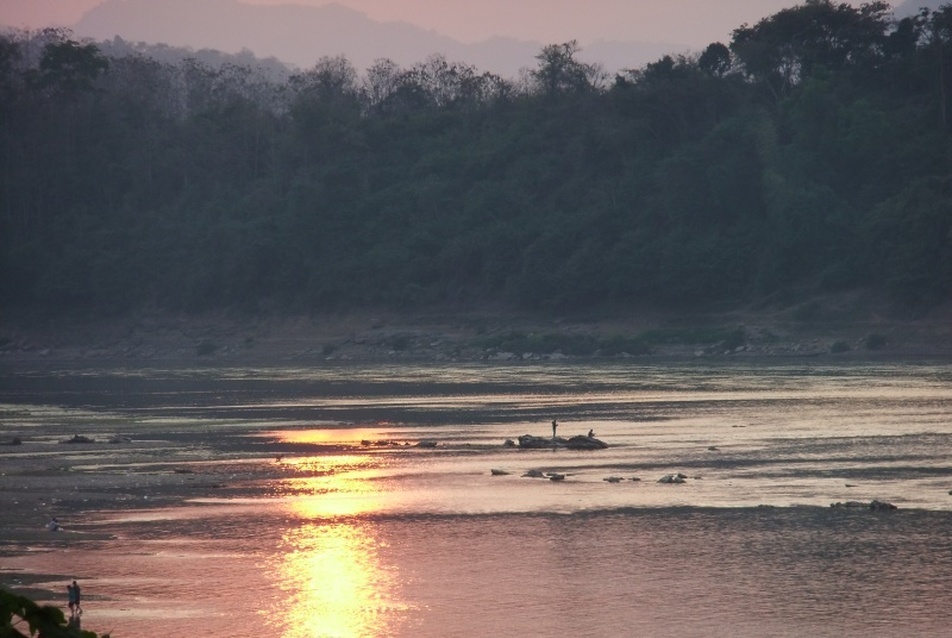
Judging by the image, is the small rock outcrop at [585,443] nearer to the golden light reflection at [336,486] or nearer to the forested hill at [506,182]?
the golden light reflection at [336,486]

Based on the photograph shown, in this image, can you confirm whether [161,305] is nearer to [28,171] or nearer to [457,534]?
[28,171]

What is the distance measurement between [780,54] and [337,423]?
238ft


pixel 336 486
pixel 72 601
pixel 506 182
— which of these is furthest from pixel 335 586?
pixel 506 182

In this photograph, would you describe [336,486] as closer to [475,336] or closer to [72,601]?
[72,601]

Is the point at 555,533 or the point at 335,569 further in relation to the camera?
the point at 555,533

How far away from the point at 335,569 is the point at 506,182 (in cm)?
10251

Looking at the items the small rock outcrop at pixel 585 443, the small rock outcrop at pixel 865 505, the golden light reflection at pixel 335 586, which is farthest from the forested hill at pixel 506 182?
the golden light reflection at pixel 335 586

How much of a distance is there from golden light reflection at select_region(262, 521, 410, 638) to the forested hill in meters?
→ 72.5

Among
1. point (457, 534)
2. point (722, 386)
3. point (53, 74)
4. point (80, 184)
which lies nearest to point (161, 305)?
point (80, 184)

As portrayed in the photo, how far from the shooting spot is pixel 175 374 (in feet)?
317

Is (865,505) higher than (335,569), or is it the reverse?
(865,505)

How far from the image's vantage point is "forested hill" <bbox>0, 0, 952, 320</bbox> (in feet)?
355

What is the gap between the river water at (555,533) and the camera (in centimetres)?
2373

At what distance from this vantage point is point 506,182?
129 meters
